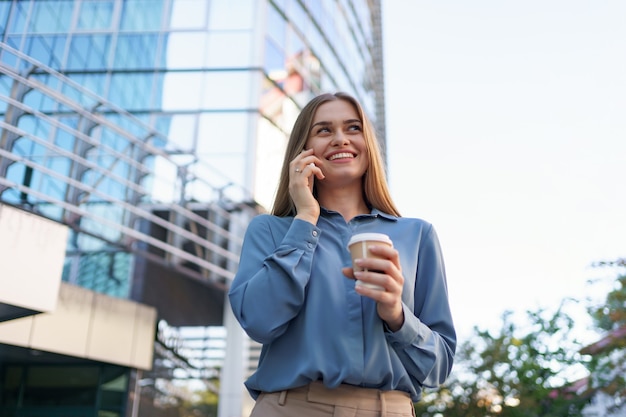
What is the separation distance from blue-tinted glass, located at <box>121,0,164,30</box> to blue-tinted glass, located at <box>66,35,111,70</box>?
61 centimetres

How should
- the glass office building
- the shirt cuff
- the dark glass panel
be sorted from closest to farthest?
the shirt cuff, the glass office building, the dark glass panel

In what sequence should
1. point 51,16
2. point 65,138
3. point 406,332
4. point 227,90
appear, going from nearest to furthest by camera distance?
point 406,332 < point 65,138 < point 227,90 < point 51,16

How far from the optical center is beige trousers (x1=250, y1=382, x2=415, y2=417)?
56.3 inches

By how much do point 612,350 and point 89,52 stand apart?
1225 centimetres

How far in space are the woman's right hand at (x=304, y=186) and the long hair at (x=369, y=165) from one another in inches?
5.6

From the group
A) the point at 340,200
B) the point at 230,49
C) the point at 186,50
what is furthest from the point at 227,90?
the point at 340,200

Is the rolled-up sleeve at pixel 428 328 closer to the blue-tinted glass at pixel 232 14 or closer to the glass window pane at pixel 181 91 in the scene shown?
the glass window pane at pixel 181 91

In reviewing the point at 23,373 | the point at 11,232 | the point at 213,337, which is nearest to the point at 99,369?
the point at 23,373

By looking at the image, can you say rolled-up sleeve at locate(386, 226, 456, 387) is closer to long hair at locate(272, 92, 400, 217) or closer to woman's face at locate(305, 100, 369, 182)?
long hair at locate(272, 92, 400, 217)

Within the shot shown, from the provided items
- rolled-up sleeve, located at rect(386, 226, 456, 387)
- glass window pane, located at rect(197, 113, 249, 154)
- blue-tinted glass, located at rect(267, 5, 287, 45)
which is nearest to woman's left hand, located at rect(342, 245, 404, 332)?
rolled-up sleeve, located at rect(386, 226, 456, 387)

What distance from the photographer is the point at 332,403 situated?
143 cm

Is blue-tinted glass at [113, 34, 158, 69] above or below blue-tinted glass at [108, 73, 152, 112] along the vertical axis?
above

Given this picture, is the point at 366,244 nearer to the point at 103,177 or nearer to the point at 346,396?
the point at 346,396

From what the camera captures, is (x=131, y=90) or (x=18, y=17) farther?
(x=18, y=17)
